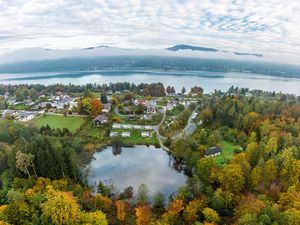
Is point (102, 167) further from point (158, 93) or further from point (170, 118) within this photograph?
point (158, 93)

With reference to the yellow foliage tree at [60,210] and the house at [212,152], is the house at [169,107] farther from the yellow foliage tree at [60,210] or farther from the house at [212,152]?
the yellow foliage tree at [60,210]

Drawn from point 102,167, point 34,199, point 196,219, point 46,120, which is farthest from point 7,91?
point 196,219

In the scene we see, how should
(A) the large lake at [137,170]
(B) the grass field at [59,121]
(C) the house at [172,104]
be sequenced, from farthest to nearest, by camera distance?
(C) the house at [172,104] < (B) the grass field at [59,121] < (A) the large lake at [137,170]

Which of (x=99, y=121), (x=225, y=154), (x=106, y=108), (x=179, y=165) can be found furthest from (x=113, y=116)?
(x=225, y=154)

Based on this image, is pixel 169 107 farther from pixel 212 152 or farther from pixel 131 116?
pixel 212 152

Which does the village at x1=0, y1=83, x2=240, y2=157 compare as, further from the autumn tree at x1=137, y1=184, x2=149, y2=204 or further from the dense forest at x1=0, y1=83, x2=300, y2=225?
the autumn tree at x1=137, y1=184, x2=149, y2=204

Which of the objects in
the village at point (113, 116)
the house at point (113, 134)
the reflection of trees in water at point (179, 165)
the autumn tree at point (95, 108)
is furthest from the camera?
the autumn tree at point (95, 108)

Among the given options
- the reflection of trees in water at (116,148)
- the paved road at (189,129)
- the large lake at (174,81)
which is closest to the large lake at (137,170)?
the reflection of trees in water at (116,148)
